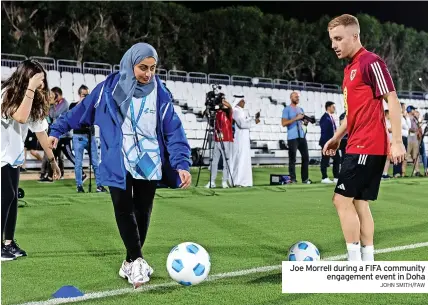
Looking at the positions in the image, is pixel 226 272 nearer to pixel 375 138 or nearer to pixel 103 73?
pixel 375 138

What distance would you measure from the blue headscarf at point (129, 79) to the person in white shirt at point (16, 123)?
47.2 inches

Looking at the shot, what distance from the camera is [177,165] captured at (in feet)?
16.5

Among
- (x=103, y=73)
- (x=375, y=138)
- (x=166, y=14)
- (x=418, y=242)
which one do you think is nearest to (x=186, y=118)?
(x=103, y=73)

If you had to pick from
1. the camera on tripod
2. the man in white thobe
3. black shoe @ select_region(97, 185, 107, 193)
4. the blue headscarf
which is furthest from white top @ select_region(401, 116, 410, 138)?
the blue headscarf

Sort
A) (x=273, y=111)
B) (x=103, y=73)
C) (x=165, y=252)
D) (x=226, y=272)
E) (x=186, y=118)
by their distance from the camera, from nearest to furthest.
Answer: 1. (x=226, y=272)
2. (x=165, y=252)
3. (x=186, y=118)
4. (x=103, y=73)
5. (x=273, y=111)

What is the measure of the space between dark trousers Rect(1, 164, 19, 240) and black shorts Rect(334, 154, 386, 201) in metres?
2.90

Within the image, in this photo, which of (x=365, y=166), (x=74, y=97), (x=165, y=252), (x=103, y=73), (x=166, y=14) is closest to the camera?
(x=365, y=166)

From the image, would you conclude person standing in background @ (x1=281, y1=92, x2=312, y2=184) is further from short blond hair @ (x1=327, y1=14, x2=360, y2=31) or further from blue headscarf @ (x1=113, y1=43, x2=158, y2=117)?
blue headscarf @ (x1=113, y1=43, x2=158, y2=117)

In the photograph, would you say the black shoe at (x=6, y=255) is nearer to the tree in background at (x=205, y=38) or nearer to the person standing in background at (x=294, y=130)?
the person standing in background at (x=294, y=130)

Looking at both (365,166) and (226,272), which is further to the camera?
(226,272)

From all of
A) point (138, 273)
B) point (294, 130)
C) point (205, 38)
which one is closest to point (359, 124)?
point (138, 273)

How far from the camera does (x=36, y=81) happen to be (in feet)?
19.0

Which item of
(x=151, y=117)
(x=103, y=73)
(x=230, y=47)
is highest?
(x=230, y=47)

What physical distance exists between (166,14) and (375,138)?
51328 mm
